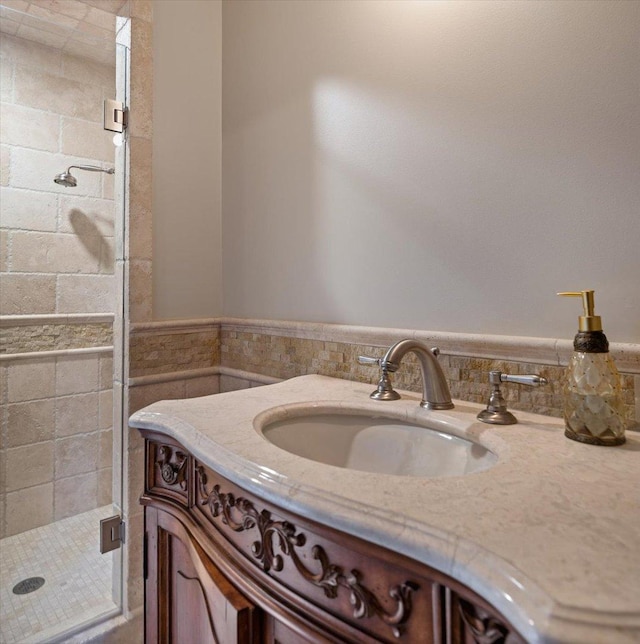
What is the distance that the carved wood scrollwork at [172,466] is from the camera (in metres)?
0.77

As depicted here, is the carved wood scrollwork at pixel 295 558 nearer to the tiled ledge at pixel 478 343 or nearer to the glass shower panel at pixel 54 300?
the tiled ledge at pixel 478 343

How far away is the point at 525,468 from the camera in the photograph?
54 cm

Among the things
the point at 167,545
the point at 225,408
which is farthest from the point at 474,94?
the point at 167,545

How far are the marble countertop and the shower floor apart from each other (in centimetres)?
A: 116

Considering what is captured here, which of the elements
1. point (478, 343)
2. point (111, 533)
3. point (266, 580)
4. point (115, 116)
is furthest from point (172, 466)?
point (115, 116)

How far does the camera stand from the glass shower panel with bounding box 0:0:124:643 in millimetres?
1910

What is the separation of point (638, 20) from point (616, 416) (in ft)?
2.06

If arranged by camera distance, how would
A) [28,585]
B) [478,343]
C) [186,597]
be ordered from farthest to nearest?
[28,585] < [478,343] < [186,597]

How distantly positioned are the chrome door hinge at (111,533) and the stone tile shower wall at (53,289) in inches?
34.0

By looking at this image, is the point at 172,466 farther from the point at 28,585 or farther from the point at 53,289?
the point at 53,289

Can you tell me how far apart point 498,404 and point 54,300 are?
6.76ft

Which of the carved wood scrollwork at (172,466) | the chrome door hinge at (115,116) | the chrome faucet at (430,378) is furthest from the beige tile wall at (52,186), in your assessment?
the chrome faucet at (430,378)

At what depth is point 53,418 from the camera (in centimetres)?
204

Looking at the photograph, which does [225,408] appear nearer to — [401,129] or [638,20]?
[401,129]
